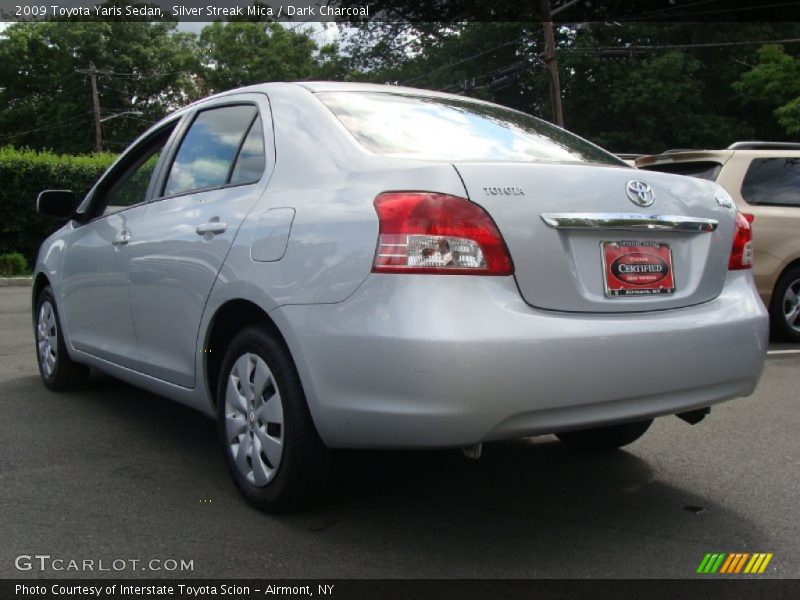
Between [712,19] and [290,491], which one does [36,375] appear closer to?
[290,491]

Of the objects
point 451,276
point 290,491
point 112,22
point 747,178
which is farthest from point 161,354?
point 112,22

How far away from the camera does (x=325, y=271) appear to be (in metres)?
2.98

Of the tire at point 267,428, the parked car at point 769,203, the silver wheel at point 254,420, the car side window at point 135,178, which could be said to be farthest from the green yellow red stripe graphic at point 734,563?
the parked car at point 769,203

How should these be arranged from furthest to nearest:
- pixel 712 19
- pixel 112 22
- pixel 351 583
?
pixel 112 22 < pixel 712 19 < pixel 351 583

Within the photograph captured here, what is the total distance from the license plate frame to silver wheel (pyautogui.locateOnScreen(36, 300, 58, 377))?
377cm

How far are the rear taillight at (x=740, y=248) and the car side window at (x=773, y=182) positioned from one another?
4.72 meters

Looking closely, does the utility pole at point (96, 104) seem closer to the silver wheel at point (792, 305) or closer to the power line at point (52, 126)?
the power line at point (52, 126)

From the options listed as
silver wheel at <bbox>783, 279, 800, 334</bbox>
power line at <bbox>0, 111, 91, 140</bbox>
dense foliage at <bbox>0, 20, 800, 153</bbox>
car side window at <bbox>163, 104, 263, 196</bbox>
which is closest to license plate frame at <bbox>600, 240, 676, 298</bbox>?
car side window at <bbox>163, 104, 263, 196</bbox>

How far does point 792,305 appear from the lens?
7973 millimetres

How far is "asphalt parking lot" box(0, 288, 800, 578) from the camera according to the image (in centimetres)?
294

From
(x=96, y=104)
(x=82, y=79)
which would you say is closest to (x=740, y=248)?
(x=96, y=104)

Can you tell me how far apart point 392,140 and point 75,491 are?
75.8 inches

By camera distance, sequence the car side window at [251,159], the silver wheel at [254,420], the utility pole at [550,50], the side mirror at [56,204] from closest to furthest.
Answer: the silver wheel at [254,420] < the car side window at [251,159] < the side mirror at [56,204] < the utility pole at [550,50]

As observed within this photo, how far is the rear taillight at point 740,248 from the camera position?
344 cm
